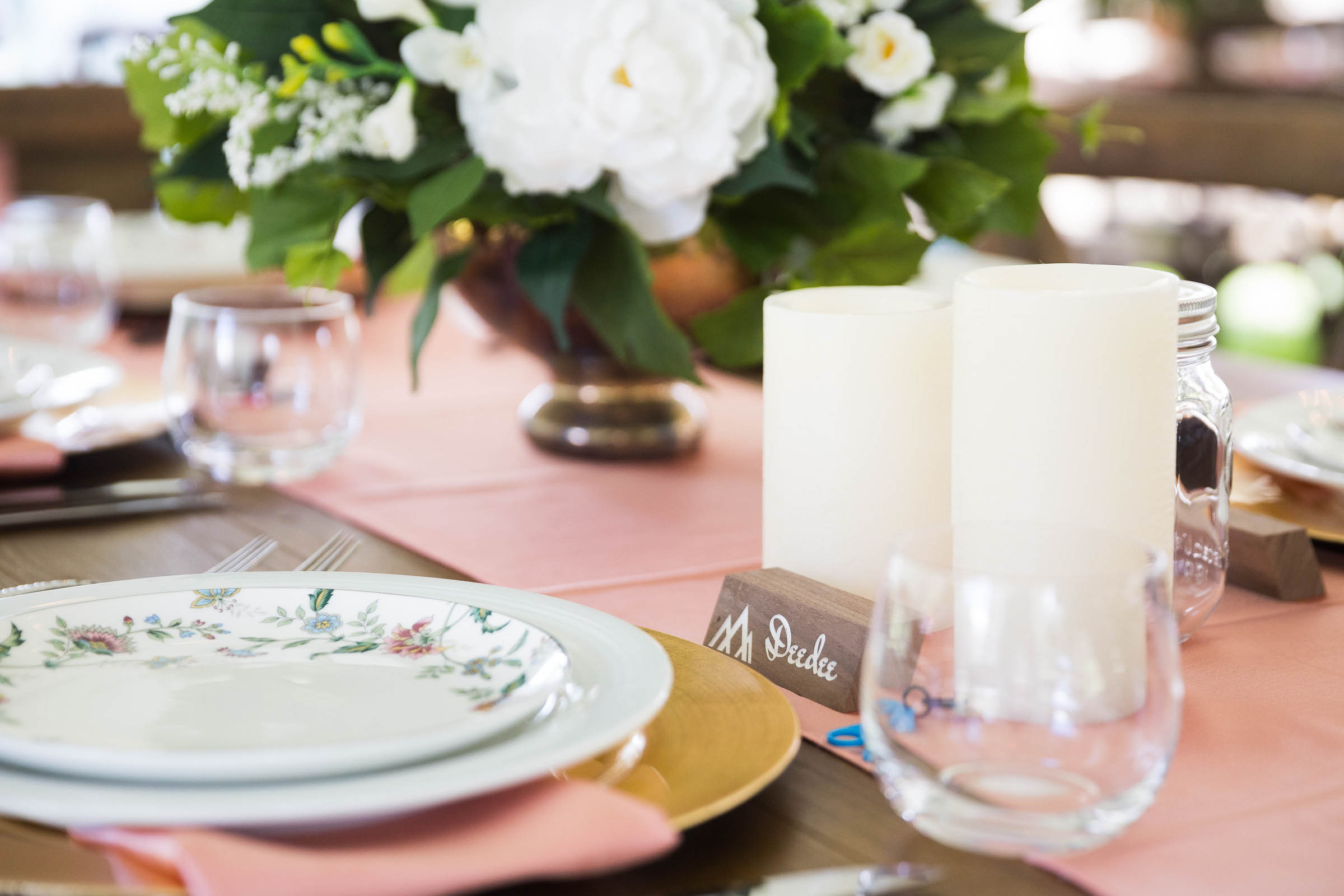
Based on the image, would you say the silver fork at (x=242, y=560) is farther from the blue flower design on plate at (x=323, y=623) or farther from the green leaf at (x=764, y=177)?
the green leaf at (x=764, y=177)

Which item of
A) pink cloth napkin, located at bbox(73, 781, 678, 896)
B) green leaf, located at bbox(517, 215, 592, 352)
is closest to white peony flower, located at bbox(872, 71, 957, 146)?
green leaf, located at bbox(517, 215, 592, 352)

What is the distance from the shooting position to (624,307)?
0.90 metres

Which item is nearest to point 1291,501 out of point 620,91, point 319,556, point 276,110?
point 620,91

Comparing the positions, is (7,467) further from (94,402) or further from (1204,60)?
(1204,60)

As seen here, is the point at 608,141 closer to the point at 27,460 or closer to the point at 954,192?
the point at 954,192

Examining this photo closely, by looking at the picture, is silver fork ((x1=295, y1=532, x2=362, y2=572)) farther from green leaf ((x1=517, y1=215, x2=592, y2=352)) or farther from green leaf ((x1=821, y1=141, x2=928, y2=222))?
green leaf ((x1=821, y1=141, x2=928, y2=222))

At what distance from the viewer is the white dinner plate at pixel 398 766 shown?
0.36 meters

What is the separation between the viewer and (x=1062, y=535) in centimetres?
46

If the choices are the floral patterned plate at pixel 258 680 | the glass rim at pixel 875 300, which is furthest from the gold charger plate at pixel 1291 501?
the floral patterned plate at pixel 258 680

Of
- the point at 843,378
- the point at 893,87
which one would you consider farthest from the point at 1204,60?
the point at 843,378

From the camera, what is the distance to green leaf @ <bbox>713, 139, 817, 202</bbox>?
85 centimetres

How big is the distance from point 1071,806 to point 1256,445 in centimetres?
54

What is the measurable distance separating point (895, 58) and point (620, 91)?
21 centimetres

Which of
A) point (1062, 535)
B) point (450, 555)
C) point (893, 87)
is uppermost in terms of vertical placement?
point (893, 87)
